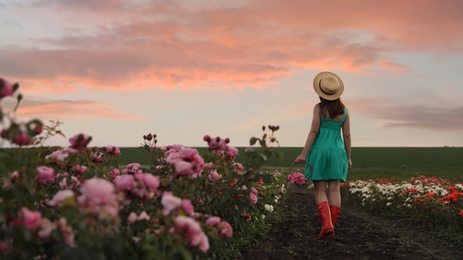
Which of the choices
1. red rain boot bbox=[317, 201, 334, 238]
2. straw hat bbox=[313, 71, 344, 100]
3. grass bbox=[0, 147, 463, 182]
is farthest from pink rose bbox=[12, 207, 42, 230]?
straw hat bbox=[313, 71, 344, 100]

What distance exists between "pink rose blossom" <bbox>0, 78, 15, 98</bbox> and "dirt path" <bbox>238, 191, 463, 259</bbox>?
3.90 m

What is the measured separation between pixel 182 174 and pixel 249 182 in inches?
61.3

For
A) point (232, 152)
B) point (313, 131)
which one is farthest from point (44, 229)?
point (313, 131)

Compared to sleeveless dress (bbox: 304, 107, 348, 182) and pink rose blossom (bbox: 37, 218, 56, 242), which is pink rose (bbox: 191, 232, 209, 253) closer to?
pink rose blossom (bbox: 37, 218, 56, 242)

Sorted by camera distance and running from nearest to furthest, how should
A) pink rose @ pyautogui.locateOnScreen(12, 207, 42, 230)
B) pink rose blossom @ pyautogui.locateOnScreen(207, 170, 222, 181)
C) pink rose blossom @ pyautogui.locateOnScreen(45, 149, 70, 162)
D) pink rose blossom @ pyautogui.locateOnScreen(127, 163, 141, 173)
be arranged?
pink rose @ pyautogui.locateOnScreen(12, 207, 42, 230) → pink rose blossom @ pyautogui.locateOnScreen(45, 149, 70, 162) → pink rose blossom @ pyautogui.locateOnScreen(207, 170, 222, 181) → pink rose blossom @ pyautogui.locateOnScreen(127, 163, 141, 173)

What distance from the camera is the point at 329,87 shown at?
289 inches

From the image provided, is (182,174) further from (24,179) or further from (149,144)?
(149,144)

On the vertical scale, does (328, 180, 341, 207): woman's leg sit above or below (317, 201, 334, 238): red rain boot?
above

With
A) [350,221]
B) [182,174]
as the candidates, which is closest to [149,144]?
[182,174]

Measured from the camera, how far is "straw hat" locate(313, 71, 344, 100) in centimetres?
733

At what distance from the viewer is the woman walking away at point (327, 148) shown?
724 cm

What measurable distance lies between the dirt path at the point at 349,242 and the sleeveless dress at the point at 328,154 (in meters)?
0.91

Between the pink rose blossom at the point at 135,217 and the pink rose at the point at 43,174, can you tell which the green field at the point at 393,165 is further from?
the pink rose at the point at 43,174

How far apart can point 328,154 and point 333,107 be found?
2.12 feet
